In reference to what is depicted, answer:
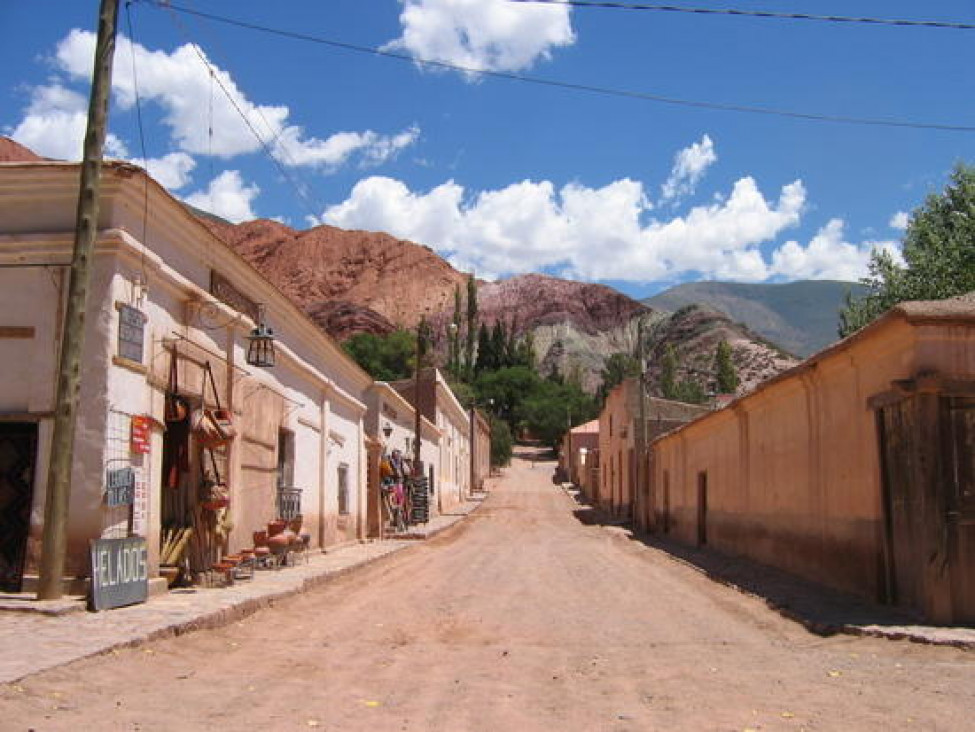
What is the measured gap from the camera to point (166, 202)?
11391 mm

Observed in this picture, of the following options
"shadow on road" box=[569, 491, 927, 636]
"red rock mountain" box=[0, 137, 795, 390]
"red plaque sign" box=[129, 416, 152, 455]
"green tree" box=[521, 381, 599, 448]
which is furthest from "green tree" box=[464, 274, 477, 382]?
"red plaque sign" box=[129, 416, 152, 455]

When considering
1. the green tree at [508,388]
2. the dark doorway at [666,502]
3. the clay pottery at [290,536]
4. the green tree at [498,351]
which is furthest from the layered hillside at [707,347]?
the clay pottery at [290,536]

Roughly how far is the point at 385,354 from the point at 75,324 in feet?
251

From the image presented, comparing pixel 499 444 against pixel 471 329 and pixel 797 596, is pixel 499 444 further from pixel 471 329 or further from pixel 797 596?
pixel 797 596

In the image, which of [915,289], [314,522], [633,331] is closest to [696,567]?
[314,522]

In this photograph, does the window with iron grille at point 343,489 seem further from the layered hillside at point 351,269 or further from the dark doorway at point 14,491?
the layered hillside at point 351,269

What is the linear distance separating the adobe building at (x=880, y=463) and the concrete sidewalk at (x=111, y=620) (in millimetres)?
7203

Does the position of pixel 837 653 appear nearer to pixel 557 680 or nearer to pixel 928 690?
pixel 928 690

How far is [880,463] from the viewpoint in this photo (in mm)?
10672

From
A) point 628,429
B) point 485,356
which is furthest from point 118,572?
point 485,356

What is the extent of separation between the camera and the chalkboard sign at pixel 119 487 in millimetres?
10086

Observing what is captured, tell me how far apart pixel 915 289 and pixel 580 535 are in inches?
595

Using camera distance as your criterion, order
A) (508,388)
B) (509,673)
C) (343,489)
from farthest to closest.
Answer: (508,388)
(343,489)
(509,673)

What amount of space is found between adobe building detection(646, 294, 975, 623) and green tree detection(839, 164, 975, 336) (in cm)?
1807
